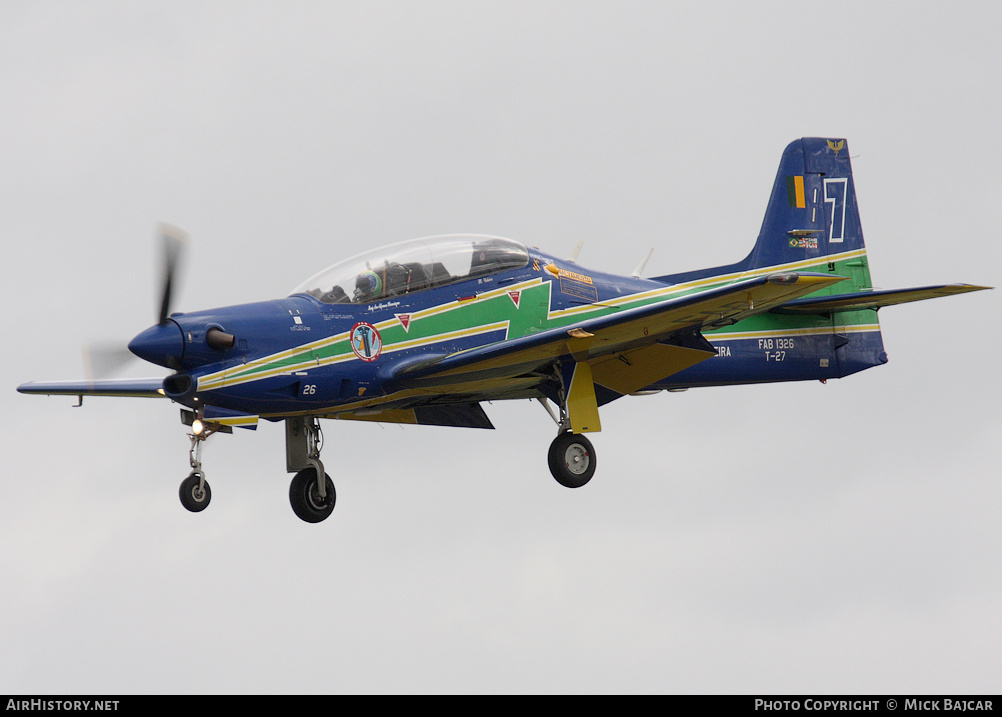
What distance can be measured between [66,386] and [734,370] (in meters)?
9.52

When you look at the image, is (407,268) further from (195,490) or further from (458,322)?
(195,490)

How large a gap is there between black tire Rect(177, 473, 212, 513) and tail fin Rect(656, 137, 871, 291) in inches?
354

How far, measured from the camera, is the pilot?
1705 cm

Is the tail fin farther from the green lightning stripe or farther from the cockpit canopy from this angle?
the cockpit canopy

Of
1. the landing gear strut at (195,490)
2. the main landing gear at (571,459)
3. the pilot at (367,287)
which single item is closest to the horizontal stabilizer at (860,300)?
the main landing gear at (571,459)

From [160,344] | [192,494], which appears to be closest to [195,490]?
[192,494]

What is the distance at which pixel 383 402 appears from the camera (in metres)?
17.5

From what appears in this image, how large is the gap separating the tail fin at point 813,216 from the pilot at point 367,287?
6468 mm

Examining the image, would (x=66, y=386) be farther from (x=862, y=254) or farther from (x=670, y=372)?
(x=862, y=254)

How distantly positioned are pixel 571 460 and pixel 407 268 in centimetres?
328

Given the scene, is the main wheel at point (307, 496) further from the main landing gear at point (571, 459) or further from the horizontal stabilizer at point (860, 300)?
the horizontal stabilizer at point (860, 300)

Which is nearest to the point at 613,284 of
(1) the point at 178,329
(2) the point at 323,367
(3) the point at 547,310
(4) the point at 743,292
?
(3) the point at 547,310

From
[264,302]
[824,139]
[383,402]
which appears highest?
[824,139]

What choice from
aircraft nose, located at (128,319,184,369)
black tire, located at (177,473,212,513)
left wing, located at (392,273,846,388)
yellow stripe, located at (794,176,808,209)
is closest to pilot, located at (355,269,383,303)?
left wing, located at (392,273,846,388)
